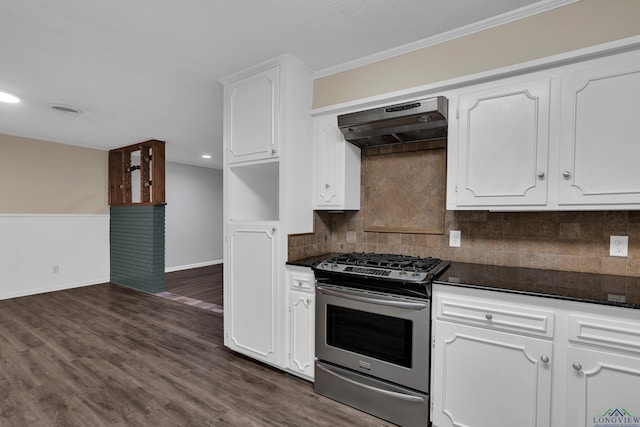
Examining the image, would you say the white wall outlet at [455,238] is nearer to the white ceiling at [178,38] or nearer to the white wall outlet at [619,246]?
the white wall outlet at [619,246]

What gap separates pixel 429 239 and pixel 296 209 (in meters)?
1.08

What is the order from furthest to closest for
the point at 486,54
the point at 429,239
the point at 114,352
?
the point at 114,352, the point at 429,239, the point at 486,54

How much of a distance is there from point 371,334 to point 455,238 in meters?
0.96

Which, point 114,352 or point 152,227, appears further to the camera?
point 152,227

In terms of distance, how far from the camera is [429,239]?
2357mm

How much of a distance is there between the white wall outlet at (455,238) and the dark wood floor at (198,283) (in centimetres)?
325

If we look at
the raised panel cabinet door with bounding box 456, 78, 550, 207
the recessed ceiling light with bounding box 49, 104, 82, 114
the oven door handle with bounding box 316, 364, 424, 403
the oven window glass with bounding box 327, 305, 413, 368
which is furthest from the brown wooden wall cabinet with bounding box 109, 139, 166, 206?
the raised panel cabinet door with bounding box 456, 78, 550, 207

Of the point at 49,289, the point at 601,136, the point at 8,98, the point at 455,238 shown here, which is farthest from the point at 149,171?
the point at 601,136

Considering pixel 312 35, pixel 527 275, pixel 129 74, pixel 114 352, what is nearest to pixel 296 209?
pixel 312 35

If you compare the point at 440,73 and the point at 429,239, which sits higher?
the point at 440,73

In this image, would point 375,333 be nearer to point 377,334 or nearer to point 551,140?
point 377,334

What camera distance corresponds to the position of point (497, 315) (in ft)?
5.12

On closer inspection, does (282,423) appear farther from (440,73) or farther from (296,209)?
(440,73)

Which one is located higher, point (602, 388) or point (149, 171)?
point (149, 171)
